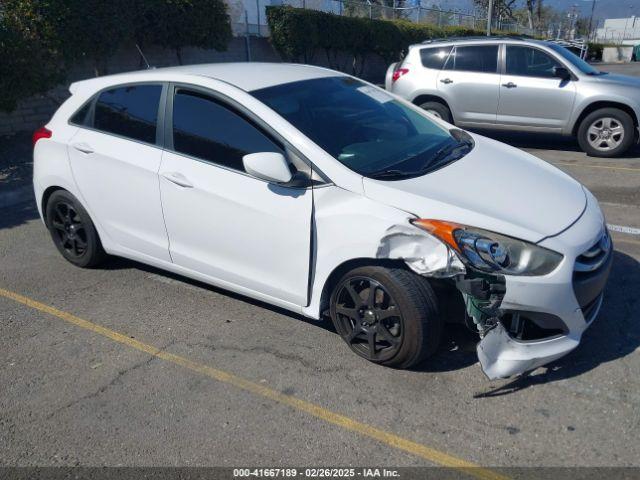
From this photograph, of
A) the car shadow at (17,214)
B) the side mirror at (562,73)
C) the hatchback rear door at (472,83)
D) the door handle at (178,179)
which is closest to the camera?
the door handle at (178,179)

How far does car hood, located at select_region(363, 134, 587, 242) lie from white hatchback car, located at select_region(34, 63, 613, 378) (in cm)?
1

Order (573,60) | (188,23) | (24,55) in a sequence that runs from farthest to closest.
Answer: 1. (188,23)
2. (573,60)
3. (24,55)

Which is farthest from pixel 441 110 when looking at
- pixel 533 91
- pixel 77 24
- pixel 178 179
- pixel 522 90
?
pixel 178 179

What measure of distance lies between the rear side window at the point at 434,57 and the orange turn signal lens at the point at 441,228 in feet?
24.4

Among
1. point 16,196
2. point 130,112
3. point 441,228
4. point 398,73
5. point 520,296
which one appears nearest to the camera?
point 520,296

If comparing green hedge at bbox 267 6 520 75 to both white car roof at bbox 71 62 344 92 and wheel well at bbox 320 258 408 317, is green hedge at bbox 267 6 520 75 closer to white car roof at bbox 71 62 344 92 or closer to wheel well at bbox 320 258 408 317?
white car roof at bbox 71 62 344 92

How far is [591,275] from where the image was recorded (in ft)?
→ 10.4

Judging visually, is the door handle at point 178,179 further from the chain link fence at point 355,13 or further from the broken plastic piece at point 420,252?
the chain link fence at point 355,13

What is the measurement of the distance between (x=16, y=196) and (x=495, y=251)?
6.47 metres

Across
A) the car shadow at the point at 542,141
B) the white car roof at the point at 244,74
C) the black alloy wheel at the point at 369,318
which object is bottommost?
the car shadow at the point at 542,141

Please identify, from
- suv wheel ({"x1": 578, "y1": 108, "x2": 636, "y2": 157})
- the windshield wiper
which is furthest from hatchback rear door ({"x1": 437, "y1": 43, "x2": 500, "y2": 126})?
the windshield wiper

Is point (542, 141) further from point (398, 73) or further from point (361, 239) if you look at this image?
point (361, 239)

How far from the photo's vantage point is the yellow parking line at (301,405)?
271cm

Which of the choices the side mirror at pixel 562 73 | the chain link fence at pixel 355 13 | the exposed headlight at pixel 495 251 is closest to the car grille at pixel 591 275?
the exposed headlight at pixel 495 251
